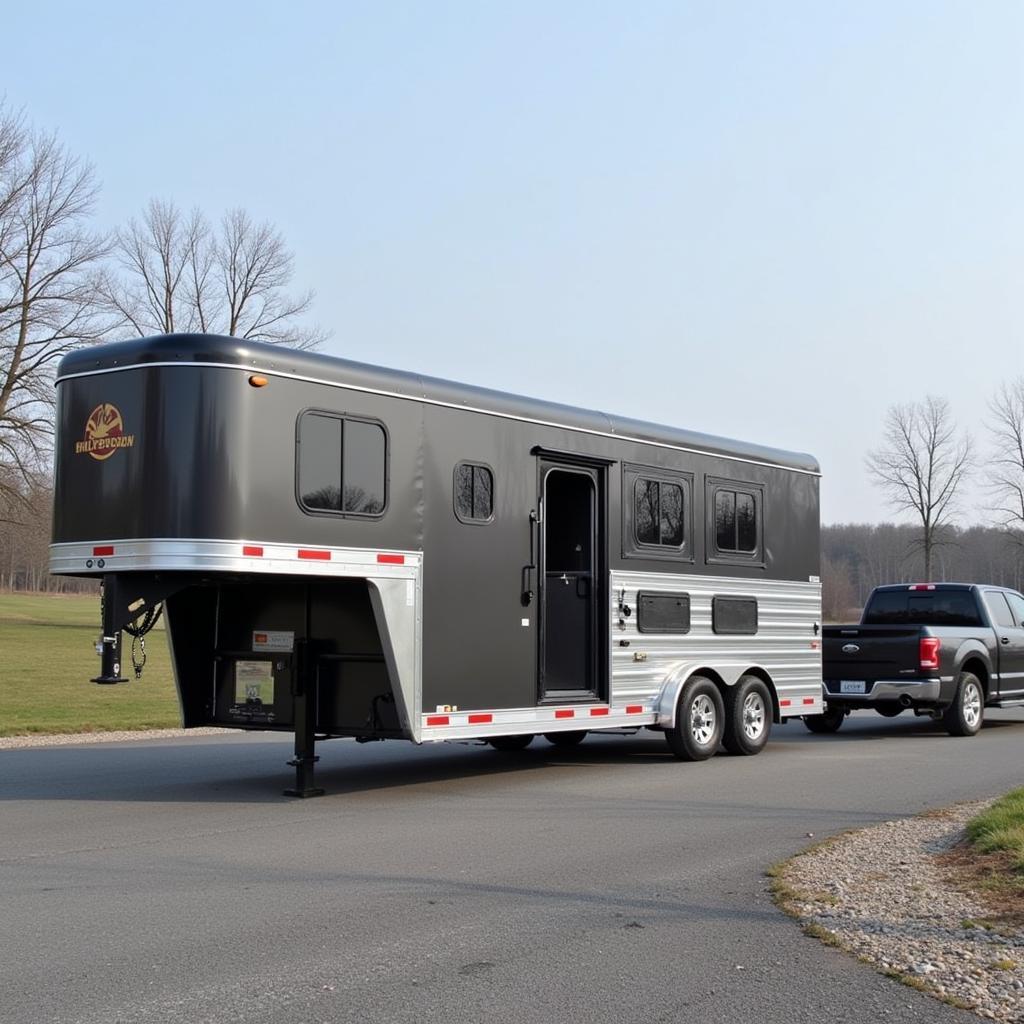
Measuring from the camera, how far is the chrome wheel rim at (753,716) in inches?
559

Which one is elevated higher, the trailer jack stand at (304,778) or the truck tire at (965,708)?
the truck tire at (965,708)

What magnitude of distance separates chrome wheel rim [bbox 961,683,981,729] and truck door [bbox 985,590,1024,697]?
689 mm

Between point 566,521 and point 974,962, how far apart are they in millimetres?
7650

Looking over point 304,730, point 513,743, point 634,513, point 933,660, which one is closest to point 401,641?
point 304,730

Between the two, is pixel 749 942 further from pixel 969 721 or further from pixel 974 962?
pixel 969 721

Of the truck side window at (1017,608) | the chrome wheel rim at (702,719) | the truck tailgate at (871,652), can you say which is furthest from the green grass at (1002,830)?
the truck side window at (1017,608)

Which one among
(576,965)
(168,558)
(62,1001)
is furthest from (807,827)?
(62,1001)

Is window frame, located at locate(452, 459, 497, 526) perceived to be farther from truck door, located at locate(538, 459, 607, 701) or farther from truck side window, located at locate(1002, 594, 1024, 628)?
truck side window, located at locate(1002, 594, 1024, 628)

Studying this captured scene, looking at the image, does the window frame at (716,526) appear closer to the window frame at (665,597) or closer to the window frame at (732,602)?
the window frame at (732,602)

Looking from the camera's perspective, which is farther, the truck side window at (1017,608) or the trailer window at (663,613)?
the truck side window at (1017,608)

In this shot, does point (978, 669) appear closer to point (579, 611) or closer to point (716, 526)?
point (716, 526)

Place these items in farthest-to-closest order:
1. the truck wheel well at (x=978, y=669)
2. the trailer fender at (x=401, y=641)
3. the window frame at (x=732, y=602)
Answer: the truck wheel well at (x=978, y=669) → the window frame at (x=732, y=602) → the trailer fender at (x=401, y=641)

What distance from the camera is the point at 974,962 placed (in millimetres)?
5777

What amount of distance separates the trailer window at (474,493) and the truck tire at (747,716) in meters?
4.17
